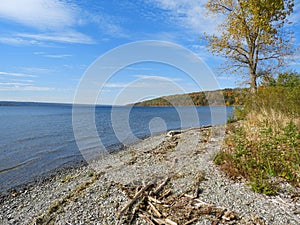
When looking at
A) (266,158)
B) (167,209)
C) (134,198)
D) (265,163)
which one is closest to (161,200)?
(167,209)

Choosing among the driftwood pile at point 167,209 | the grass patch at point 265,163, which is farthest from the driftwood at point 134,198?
the grass patch at point 265,163

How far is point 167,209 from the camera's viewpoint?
15.9ft

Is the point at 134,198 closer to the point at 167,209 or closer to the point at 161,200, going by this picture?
the point at 161,200

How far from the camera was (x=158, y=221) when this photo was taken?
4.47 metres

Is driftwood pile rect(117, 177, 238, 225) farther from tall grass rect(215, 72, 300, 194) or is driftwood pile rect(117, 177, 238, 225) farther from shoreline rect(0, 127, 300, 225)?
tall grass rect(215, 72, 300, 194)

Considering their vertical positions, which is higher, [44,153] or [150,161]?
[150,161]

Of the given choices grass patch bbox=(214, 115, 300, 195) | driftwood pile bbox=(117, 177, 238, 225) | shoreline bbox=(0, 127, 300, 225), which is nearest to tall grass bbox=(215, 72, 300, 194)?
grass patch bbox=(214, 115, 300, 195)

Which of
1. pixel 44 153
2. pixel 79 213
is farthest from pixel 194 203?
pixel 44 153

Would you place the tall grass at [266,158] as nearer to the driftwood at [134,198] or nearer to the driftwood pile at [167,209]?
the driftwood pile at [167,209]

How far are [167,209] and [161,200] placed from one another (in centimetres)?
39

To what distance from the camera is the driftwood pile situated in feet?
14.6

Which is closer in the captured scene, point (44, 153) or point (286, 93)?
point (286, 93)

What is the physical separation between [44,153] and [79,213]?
1043 cm

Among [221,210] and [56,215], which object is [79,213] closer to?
[56,215]
